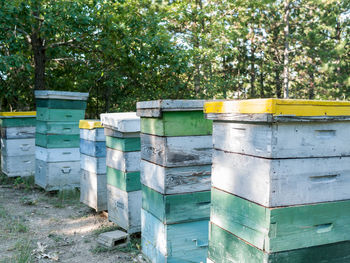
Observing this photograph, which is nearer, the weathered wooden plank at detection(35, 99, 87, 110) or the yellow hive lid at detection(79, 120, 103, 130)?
the yellow hive lid at detection(79, 120, 103, 130)

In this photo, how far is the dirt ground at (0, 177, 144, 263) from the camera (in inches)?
118

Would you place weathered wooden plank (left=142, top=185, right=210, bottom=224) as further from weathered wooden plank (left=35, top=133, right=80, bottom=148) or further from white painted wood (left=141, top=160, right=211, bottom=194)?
weathered wooden plank (left=35, top=133, right=80, bottom=148)

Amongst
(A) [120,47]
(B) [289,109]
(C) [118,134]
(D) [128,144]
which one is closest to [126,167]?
(D) [128,144]

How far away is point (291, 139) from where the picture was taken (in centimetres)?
143

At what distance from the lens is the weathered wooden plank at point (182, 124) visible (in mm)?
2285

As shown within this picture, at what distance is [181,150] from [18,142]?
14.1ft

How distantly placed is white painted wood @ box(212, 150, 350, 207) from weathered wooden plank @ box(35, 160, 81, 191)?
389cm

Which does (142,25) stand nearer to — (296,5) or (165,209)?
(165,209)

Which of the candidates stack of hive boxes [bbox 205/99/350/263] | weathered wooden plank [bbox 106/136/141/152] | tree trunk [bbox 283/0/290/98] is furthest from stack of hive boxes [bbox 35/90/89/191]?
tree trunk [bbox 283/0/290/98]

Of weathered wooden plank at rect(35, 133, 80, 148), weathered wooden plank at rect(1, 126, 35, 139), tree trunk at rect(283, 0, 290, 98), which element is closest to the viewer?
weathered wooden plank at rect(35, 133, 80, 148)

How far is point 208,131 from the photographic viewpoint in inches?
94.0

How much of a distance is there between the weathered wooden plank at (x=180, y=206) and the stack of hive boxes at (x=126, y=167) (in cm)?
62

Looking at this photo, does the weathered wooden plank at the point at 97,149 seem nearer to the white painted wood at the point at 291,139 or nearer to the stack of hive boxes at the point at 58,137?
the stack of hive boxes at the point at 58,137

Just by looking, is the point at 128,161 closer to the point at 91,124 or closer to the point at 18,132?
the point at 91,124
